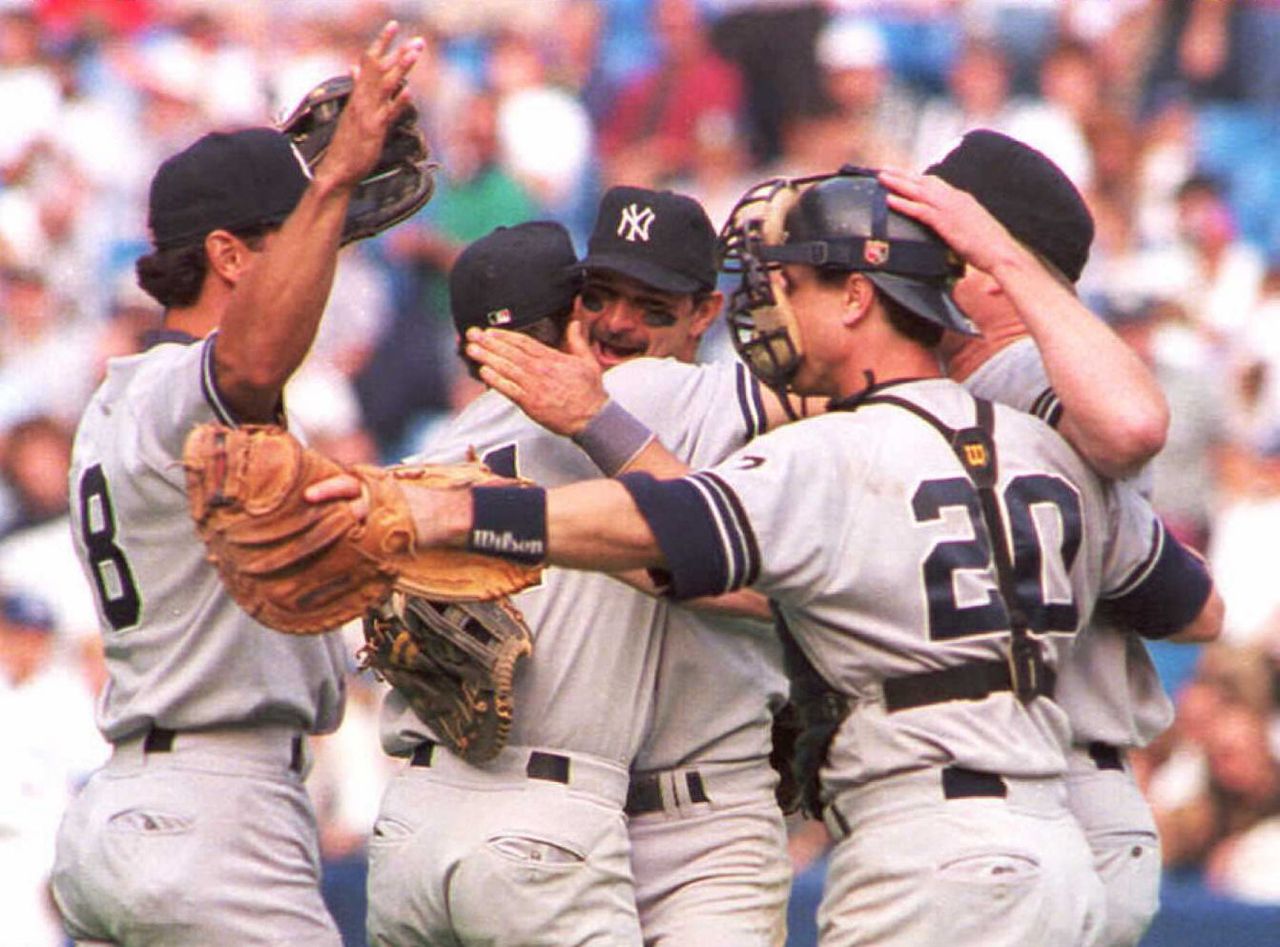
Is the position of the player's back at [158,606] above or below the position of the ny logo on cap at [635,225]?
below

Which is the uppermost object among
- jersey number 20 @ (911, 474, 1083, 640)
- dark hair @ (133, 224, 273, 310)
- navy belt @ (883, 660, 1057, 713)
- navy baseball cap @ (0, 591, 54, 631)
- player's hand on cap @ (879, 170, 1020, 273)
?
player's hand on cap @ (879, 170, 1020, 273)

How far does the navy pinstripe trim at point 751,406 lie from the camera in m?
4.99

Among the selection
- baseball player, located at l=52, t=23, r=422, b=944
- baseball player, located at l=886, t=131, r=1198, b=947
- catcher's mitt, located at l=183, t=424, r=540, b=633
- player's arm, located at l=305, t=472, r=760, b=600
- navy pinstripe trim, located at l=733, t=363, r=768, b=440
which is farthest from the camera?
navy pinstripe trim, located at l=733, t=363, r=768, b=440

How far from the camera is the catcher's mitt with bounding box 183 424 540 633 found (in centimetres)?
377

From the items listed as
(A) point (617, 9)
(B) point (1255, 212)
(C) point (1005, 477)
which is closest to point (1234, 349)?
(B) point (1255, 212)

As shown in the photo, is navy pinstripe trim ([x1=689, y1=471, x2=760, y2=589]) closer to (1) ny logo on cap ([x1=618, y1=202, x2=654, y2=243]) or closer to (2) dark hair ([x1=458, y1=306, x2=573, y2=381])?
(2) dark hair ([x1=458, y1=306, x2=573, y2=381])

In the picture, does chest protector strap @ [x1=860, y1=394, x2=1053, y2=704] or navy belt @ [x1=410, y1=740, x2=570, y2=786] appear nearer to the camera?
chest protector strap @ [x1=860, y1=394, x2=1053, y2=704]

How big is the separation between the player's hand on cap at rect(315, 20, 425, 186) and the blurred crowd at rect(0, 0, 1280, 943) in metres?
5.01

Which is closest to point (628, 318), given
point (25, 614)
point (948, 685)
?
point (948, 685)

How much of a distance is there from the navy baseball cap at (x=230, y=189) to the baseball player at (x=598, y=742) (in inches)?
17.1

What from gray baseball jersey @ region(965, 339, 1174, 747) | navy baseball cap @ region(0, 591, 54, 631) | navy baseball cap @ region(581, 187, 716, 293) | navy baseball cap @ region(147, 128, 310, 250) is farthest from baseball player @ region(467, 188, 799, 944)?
navy baseball cap @ region(0, 591, 54, 631)

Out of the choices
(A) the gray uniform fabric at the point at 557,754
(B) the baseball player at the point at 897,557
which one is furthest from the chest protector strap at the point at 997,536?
(A) the gray uniform fabric at the point at 557,754

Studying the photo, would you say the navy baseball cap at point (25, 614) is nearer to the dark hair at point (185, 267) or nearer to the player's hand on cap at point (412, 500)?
the dark hair at point (185, 267)

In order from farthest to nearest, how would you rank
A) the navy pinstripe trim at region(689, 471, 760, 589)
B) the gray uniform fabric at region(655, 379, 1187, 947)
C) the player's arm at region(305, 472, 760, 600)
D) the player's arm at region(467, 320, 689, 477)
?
the player's arm at region(467, 320, 689, 477) → the gray uniform fabric at region(655, 379, 1187, 947) → the navy pinstripe trim at region(689, 471, 760, 589) → the player's arm at region(305, 472, 760, 600)
